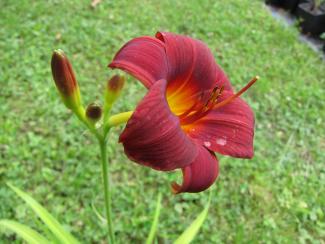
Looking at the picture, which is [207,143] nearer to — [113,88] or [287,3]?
[113,88]

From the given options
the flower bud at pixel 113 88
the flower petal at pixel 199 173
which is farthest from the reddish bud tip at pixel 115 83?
the flower petal at pixel 199 173

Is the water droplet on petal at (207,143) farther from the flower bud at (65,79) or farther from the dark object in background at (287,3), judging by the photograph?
the dark object in background at (287,3)

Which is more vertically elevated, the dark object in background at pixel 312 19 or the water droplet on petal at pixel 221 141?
the water droplet on petal at pixel 221 141

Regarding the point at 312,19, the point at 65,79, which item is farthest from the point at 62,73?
the point at 312,19

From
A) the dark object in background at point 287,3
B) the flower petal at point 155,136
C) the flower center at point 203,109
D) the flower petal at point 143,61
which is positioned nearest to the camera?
the flower petal at point 155,136

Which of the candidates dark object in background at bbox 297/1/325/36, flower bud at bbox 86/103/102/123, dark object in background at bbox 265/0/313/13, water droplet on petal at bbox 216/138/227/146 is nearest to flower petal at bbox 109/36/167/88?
flower bud at bbox 86/103/102/123
